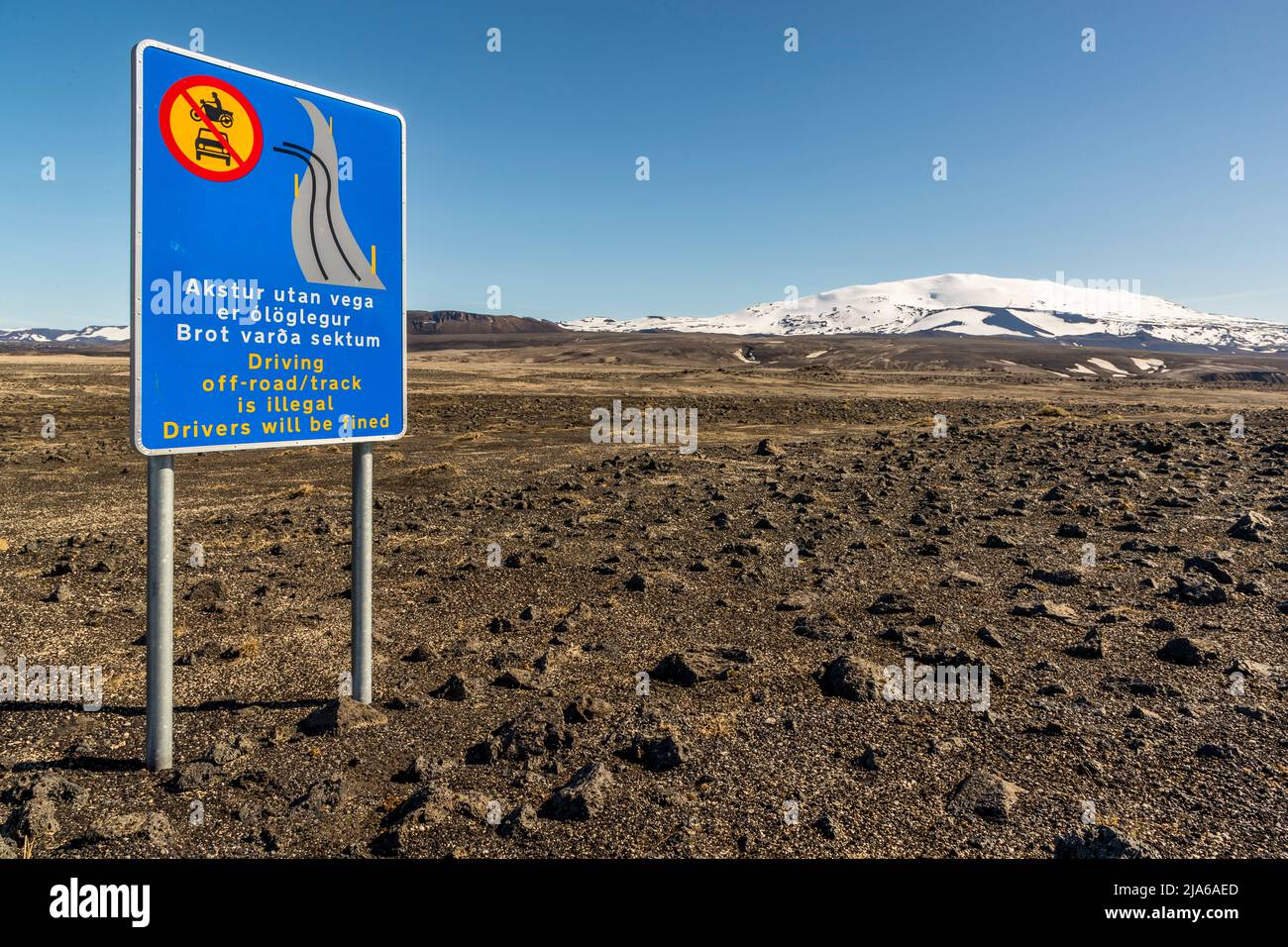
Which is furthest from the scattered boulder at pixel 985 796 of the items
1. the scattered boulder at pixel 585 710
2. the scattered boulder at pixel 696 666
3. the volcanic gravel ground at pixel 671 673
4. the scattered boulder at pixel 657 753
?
the scattered boulder at pixel 585 710

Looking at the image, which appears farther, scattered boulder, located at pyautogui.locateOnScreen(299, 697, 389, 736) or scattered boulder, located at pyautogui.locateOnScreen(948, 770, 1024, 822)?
scattered boulder, located at pyautogui.locateOnScreen(299, 697, 389, 736)

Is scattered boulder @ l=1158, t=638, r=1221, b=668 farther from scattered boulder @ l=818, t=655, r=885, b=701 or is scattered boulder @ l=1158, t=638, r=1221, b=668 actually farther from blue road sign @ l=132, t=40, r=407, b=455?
blue road sign @ l=132, t=40, r=407, b=455

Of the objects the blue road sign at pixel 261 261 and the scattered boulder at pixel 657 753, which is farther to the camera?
the scattered boulder at pixel 657 753

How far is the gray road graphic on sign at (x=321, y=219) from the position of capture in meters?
5.06

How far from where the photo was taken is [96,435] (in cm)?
2444

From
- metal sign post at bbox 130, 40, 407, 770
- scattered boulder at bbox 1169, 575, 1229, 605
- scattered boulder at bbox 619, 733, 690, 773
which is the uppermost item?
metal sign post at bbox 130, 40, 407, 770

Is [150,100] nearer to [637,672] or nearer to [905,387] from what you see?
[637,672]

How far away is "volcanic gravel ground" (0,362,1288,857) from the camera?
402 centimetres

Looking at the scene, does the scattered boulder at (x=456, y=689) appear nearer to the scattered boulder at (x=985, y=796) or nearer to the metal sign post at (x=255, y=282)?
the metal sign post at (x=255, y=282)

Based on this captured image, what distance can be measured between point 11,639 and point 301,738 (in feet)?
11.8

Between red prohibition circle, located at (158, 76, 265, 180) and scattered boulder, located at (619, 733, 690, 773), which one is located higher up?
red prohibition circle, located at (158, 76, 265, 180)

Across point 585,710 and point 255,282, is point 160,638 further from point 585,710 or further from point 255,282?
point 585,710

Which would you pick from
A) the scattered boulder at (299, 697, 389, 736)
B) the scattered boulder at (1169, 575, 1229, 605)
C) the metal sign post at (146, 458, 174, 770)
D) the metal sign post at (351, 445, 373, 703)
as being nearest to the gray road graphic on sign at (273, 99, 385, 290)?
Result: the metal sign post at (351, 445, 373, 703)
